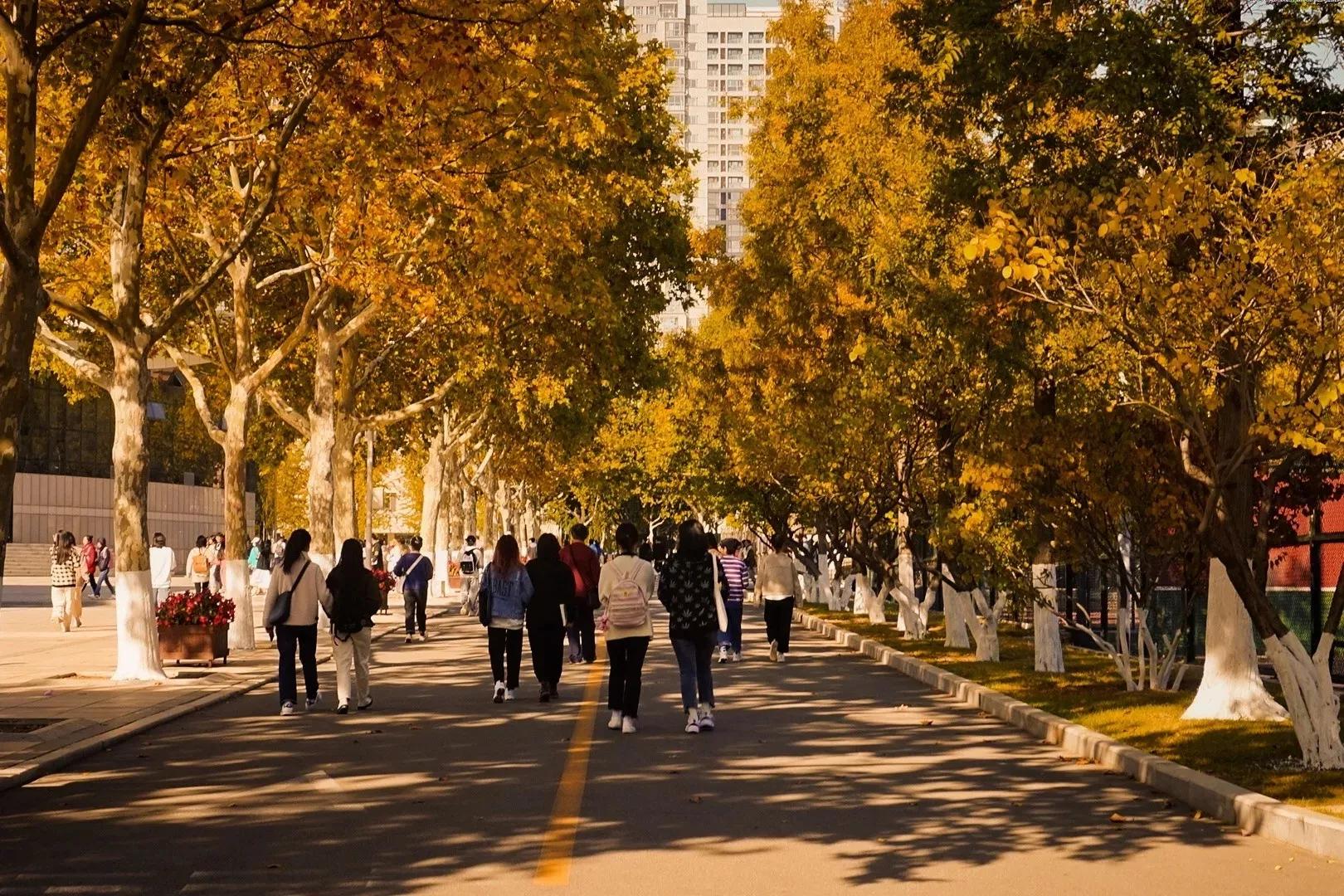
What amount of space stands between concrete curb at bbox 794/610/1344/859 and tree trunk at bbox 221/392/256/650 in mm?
12589

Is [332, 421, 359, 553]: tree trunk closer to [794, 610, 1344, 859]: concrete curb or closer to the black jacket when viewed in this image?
the black jacket

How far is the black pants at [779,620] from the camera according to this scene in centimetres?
2995

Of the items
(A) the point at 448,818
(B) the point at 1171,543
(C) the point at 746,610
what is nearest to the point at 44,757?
(A) the point at 448,818

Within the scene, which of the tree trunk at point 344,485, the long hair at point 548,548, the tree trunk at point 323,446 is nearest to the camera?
the long hair at point 548,548

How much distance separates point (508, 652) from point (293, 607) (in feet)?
8.54

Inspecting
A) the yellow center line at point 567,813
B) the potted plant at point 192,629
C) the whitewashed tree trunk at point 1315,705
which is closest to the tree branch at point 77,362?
the potted plant at point 192,629

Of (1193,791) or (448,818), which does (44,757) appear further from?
(1193,791)

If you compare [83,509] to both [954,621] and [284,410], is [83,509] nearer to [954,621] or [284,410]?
[284,410]

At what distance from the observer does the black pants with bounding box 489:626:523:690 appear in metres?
21.2

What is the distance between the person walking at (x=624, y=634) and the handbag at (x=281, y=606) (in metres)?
3.64

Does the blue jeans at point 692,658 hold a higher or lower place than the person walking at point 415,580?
lower

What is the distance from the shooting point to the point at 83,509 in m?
106

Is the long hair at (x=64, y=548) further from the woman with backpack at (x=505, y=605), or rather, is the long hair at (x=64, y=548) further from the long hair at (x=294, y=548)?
the long hair at (x=294, y=548)

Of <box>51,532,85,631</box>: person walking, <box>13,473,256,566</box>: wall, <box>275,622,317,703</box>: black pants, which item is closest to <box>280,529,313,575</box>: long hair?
<box>275,622,317,703</box>: black pants
